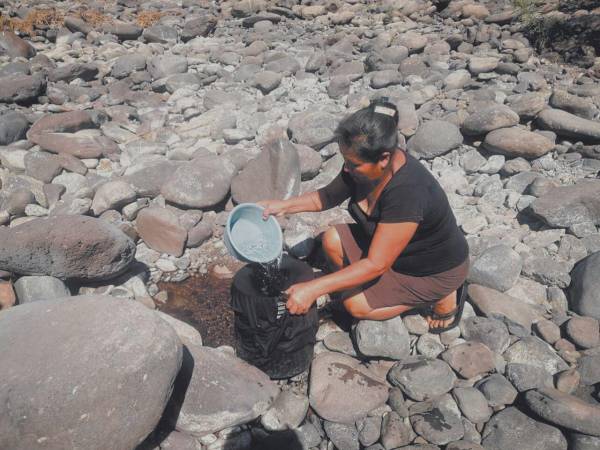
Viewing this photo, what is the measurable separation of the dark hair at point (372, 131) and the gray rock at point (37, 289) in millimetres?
2172

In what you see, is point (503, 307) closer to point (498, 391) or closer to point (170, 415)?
point (498, 391)

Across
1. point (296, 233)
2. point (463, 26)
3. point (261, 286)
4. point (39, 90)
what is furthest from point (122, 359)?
point (463, 26)

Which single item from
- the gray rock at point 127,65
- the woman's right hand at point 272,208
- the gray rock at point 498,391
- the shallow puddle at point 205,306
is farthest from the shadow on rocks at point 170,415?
the gray rock at point 127,65

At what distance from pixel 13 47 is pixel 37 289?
6.54 m

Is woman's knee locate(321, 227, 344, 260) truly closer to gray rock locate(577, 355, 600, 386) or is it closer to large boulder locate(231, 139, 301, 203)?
Result: large boulder locate(231, 139, 301, 203)

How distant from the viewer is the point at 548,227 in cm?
344

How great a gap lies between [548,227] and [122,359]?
10.6ft

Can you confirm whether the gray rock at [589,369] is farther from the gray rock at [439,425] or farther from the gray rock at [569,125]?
the gray rock at [569,125]

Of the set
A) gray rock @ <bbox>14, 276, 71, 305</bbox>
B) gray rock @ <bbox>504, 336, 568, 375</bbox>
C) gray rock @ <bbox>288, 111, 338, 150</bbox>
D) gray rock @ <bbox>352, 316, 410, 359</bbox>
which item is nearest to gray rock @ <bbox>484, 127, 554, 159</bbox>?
gray rock @ <bbox>288, 111, 338, 150</bbox>

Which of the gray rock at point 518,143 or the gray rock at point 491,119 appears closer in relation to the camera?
the gray rock at point 518,143

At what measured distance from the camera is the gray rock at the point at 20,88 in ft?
19.1

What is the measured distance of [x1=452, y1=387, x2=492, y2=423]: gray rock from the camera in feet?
7.58

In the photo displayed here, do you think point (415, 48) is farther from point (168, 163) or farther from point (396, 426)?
point (396, 426)

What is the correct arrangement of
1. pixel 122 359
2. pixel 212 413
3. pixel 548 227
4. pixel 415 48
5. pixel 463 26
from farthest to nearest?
pixel 463 26, pixel 415 48, pixel 548 227, pixel 212 413, pixel 122 359
